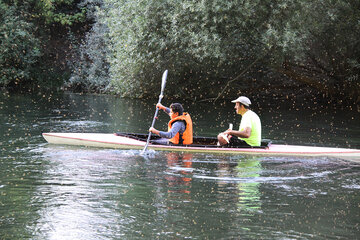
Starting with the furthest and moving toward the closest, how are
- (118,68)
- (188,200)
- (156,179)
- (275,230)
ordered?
(118,68), (156,179), (188,200), (275,230)

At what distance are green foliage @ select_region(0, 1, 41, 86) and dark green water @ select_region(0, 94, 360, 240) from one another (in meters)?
11.7

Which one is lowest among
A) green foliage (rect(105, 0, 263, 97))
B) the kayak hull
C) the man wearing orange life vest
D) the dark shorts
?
the kayak hull

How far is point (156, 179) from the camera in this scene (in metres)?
8.59

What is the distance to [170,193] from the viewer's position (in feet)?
25.3

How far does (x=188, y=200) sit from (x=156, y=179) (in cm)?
133

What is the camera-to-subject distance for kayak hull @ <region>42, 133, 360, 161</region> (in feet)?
34.6

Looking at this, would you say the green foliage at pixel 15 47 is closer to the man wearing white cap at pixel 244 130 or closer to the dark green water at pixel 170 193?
the dark green water at pixel 170 193

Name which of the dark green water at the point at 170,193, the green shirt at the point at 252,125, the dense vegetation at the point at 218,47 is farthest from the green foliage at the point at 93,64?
the green shirt at the point at 252,125

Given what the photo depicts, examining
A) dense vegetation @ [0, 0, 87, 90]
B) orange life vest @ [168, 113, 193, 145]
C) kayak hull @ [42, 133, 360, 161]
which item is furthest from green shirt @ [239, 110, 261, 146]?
dense vegetation @ [0, 0, 87, 90]

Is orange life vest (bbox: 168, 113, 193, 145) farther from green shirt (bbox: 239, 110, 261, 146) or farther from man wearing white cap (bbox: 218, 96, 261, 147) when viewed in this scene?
green shirt (bbox: 239, 110, 261, 146)

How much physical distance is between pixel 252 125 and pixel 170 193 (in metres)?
3.19

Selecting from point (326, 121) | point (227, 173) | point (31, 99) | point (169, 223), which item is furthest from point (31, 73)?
point (169, 223)

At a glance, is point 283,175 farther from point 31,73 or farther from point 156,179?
point 31,73

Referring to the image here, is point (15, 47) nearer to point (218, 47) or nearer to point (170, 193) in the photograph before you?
point (218, 47)
